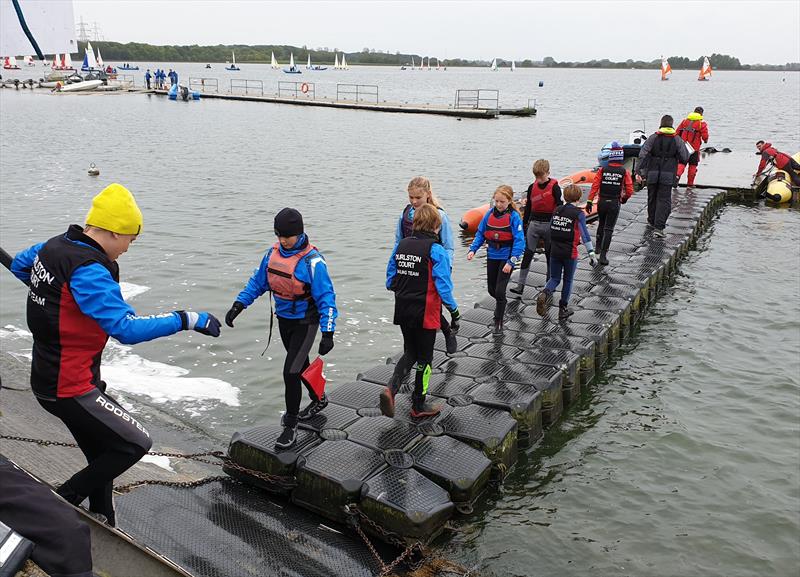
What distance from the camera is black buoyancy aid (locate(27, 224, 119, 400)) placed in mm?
3832

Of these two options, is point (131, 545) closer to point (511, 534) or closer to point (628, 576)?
point (511, 534)

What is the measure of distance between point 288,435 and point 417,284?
189 cm

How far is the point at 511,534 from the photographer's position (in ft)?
19.4

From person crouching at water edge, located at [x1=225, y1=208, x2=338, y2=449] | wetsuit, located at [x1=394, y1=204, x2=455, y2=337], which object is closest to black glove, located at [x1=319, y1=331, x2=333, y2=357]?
person crouching at water edge, located at [x1=225, y1=208, x2=338, y2=449]

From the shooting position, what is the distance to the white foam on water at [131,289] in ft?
42.9

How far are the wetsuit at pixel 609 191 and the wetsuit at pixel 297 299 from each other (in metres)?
7.81

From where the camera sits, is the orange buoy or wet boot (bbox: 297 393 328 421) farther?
the orange buoy

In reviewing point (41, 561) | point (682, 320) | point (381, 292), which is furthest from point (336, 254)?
point (41, 561)

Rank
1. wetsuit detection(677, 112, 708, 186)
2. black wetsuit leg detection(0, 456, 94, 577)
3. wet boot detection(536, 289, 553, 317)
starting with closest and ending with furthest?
black wetsuit leg detection(0, 456, 94, 577) → wet boot detection(536, 289, 553, 317) → wetsuit detection(677, 112, 708, 186)

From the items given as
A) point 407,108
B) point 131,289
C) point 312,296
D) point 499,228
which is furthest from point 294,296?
point 407,108

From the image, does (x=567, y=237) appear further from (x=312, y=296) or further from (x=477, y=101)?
(x=477, y=101)

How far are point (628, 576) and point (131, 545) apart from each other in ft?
13.7

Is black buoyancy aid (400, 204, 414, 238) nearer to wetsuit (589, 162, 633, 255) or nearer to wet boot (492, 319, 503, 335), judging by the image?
wet boot (492, 319, 503, 335)

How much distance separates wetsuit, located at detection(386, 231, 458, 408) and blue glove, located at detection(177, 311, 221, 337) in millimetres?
2344
